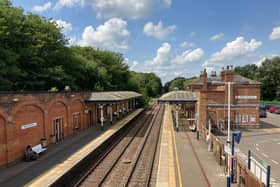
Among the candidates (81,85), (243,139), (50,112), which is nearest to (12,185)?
(50,112)

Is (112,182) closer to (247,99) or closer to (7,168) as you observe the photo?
(7,168)

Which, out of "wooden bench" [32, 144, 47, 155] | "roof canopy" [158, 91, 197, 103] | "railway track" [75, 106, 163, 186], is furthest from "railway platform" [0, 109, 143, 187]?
"roof canopy" [158, 91, 197, 103]

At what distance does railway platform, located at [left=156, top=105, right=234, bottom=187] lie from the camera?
9.98 meters

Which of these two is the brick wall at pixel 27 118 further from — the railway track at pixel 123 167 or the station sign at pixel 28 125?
the railway track at pixel 123 167

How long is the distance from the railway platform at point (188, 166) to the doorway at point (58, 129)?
864 centimetres

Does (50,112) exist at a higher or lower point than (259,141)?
higher

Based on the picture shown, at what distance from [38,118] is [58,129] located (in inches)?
129

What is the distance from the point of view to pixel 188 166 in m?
12.0

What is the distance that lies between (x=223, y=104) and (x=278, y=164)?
11687mm

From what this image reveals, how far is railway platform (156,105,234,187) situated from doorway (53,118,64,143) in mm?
8640

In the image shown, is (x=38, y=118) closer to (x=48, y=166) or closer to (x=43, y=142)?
(x=43, y=142)

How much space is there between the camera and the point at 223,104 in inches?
950

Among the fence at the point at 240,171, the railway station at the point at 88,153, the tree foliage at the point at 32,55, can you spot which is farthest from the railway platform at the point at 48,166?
the fence at the point at 240,171

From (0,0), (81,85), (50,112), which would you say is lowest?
(50,112)
